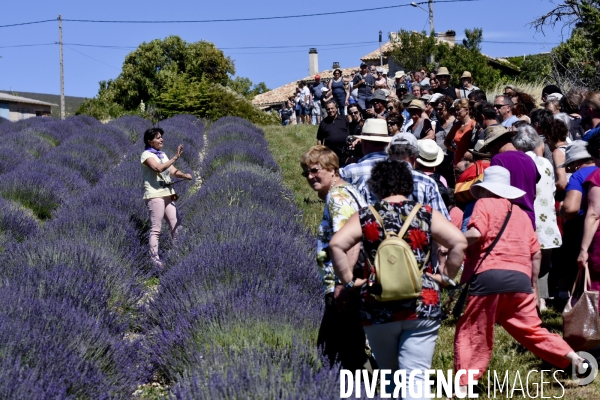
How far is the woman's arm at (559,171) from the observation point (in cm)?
564

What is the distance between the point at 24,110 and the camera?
2520 inches

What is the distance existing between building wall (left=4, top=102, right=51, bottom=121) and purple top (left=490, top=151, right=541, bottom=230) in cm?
5594

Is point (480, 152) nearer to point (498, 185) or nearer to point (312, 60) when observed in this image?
point (498, 185)

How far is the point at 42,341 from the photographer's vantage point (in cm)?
376

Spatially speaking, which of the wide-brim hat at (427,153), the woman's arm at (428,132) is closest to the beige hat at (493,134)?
the wide-brim hat at (427,153)

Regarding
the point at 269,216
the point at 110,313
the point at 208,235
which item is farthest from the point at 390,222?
the point at 269,216

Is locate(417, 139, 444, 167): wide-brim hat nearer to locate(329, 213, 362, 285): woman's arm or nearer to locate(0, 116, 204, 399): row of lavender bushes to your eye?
locate(329, 213, 362, 285): woman's arm

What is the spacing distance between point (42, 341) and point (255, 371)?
1.22 m

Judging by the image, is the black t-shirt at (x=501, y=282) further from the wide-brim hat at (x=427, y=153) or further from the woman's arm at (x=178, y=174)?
the woman's arm at (x=178, y=174)

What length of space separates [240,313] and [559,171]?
2784mm

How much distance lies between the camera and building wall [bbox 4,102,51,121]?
60.8 meters

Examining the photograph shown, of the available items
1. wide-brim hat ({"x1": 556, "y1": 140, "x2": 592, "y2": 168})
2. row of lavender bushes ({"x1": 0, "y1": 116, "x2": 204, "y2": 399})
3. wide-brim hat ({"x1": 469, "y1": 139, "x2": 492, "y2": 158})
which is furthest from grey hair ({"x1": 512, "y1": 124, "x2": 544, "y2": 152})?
row of lavender bushes ({"x1": 0, "y1": 116, "x2": 204, "y2": 399})

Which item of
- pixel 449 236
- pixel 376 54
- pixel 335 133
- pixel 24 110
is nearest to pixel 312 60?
pixel 376 54

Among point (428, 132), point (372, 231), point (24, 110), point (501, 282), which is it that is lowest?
point (501, 282)
